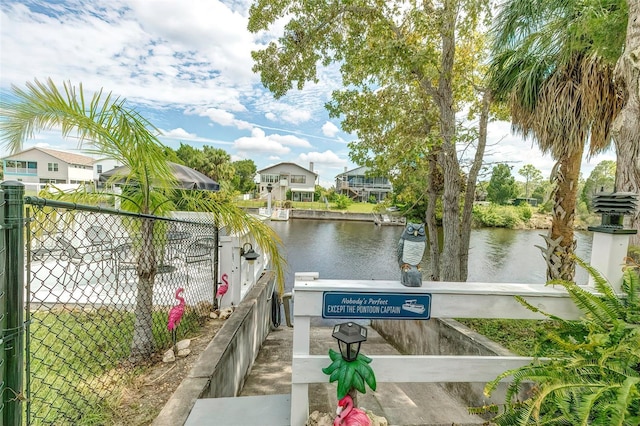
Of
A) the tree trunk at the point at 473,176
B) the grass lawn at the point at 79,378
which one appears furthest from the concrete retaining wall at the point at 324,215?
the grass lawn at the point at 79,378

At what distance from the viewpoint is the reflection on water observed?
39.0 ft

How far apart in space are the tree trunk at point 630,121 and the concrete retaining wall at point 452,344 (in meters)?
1.66

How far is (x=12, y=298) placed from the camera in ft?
3.31

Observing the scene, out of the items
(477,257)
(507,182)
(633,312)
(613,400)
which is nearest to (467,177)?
(633,312)

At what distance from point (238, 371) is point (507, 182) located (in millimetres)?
36698

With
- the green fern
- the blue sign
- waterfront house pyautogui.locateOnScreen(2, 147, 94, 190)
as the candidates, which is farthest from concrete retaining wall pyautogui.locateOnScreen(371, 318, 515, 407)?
waterfront house pyautogui.locateOnScreen(2, 147, 94, 190)

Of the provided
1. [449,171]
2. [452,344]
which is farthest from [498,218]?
[452,344]

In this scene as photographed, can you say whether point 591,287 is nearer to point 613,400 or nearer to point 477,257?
point 613,400

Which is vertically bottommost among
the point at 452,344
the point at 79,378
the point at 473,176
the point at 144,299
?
the point at 452,344

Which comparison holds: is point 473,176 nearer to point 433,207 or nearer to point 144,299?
point 433,207

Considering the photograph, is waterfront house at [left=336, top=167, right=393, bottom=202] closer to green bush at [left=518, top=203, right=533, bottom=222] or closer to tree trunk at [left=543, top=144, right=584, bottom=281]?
green bush at [left=518, top=203, right=533, bottom=222]

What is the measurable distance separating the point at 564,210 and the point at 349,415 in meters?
4.30

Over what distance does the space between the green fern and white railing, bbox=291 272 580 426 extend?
14cm

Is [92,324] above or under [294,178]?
under
